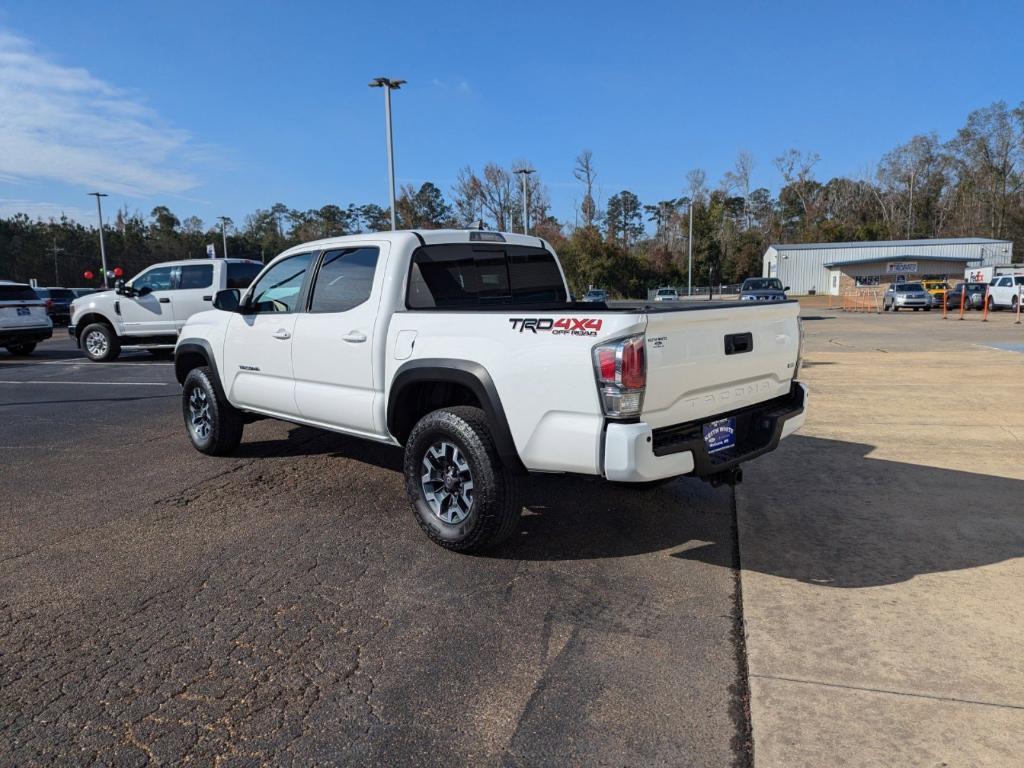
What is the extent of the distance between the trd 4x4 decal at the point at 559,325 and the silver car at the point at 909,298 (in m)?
38.0

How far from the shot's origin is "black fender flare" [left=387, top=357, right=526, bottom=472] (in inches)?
151

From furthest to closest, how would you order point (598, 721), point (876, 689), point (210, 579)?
point (210, 579) → point (876, 689) → point (598, 721)

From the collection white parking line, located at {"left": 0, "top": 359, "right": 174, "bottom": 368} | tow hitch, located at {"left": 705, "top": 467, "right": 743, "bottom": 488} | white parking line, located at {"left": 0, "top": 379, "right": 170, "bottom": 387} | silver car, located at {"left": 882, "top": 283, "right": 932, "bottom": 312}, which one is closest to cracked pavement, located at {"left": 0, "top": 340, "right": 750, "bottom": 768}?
tow hitch, located at {"left": 705, "top": 467, "right": 743, "bottom": 488}

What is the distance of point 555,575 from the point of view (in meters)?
3.93

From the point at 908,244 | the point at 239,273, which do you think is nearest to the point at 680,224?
the point at 908,244

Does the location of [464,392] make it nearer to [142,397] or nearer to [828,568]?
[828,568]

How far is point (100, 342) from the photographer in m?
15.2

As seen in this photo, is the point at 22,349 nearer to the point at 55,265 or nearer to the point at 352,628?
the point at 352,628

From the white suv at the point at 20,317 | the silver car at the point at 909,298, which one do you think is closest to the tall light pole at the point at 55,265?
the white suv at the point at 20,317

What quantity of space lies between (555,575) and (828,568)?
150 cm

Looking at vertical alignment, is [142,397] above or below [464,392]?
below

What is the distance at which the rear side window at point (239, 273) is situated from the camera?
47.0ft

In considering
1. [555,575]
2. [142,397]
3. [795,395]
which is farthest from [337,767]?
[142,397]

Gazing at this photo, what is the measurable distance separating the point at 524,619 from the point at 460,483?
0.99 meters
